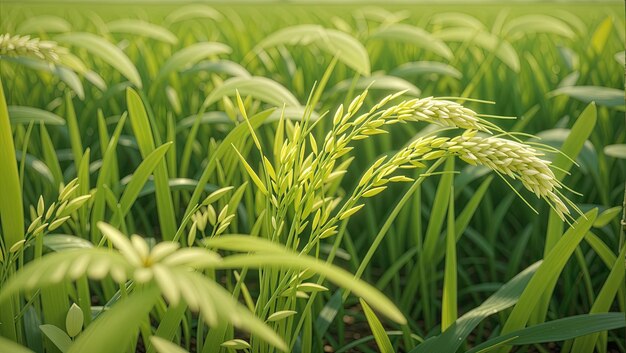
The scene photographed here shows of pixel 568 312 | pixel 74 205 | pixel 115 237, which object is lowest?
pixel 568 312

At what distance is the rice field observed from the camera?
1.99 feet

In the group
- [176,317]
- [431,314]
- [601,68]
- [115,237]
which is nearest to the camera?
[115,237]

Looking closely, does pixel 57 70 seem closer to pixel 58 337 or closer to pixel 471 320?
pixel 58 337

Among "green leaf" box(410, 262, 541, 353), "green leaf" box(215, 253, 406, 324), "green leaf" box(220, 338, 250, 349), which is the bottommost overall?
"green leaf" box(410, 262, 541, 353)

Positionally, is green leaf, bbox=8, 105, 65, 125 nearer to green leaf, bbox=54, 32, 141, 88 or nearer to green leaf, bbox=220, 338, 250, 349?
green leaf, bbox=54, 32, 141, 88

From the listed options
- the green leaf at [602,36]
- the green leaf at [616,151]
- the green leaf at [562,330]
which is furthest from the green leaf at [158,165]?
the green leaf at [602,36]

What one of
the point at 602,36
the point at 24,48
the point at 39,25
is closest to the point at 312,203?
the point at 24,48

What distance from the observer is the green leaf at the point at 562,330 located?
0.79 metres

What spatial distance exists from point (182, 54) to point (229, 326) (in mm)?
596

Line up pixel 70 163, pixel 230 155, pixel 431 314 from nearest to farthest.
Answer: pixel 230 155 < pixel 431 314 < pixel 70 163

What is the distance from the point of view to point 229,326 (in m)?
0.80

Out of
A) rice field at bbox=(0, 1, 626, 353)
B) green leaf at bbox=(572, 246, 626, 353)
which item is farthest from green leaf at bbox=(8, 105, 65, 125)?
green leaf at bbox=(572, 246, 626, 353)

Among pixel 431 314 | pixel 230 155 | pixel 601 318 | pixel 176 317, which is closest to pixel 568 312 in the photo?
pixel 431 314

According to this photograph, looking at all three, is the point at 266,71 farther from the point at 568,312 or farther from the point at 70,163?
the point at 568,312
